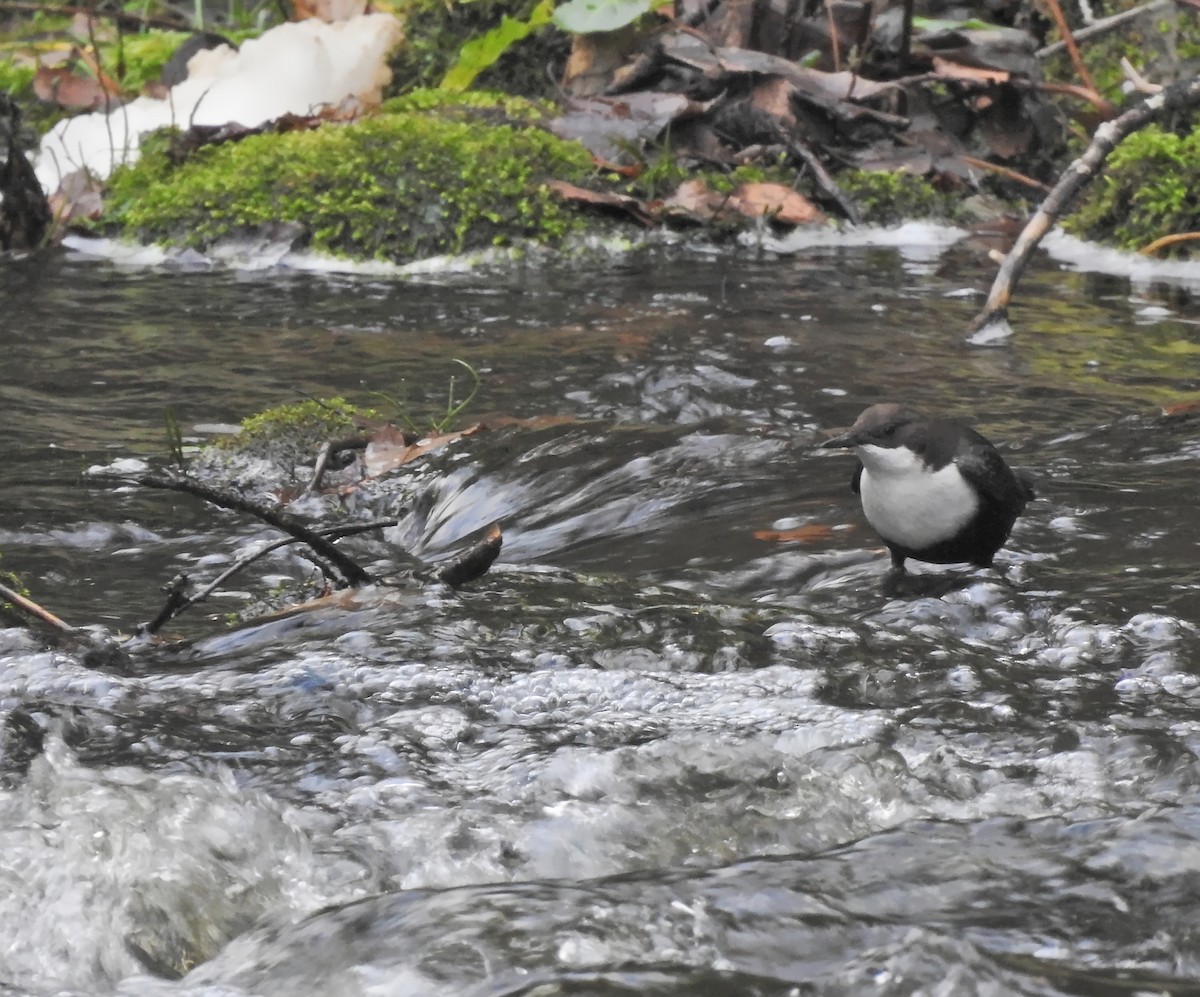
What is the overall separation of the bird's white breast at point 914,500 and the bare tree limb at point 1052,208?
7.21ft

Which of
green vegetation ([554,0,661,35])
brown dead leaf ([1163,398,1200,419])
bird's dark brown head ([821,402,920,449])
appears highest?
green vegetation ([554,0,661,35])

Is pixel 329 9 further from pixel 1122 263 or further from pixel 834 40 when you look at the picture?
pixel 1122 263

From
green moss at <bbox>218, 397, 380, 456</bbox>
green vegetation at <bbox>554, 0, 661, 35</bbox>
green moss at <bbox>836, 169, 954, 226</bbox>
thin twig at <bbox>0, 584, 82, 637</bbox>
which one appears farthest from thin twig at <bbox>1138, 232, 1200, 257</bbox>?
thin twig at <bbox>0, 584, 82, 637</bbox>

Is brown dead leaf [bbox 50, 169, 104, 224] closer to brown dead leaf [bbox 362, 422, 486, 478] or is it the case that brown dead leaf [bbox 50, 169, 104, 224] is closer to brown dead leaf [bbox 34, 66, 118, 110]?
brown dead leaf [bbox 34, 66, 118, 110]

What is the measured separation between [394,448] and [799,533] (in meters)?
1.54

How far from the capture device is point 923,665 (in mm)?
3020

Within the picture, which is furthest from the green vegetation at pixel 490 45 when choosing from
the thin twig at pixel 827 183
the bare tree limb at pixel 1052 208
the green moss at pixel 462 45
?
the bare tree limb at pixel 1052 208

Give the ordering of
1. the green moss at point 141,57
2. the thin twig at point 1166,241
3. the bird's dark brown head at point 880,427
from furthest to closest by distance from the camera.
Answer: the green moss at point 141,57 → the thin twig at point 1166,241 → the bird's dark brown head at point 880,427

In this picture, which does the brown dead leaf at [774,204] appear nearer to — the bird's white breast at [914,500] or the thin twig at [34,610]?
the bird's white breast at [914,500]

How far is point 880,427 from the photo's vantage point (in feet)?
12.7

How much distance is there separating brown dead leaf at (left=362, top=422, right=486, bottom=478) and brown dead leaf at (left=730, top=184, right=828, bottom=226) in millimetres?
4031

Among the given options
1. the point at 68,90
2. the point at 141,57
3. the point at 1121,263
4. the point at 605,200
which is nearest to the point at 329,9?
the point at 141,57

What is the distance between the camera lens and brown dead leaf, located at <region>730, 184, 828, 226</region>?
28.3ft

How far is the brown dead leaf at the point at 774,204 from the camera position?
28.3 ft
